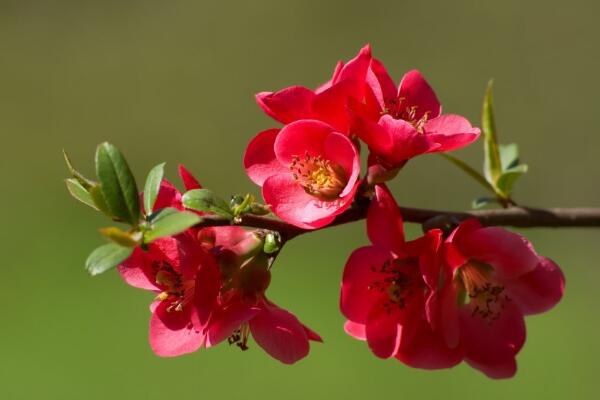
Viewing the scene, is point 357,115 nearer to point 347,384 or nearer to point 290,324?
point 290,324

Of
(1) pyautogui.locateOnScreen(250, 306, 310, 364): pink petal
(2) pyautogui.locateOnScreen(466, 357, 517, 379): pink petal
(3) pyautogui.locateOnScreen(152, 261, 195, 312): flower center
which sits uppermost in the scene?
(3) pyautogui.locateOnScreen(152, 261, 195, 312): flower center

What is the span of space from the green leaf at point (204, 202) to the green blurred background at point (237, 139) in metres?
2.99

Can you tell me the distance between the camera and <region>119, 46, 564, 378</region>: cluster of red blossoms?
0.79 meters

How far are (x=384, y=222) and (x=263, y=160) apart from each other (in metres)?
0.15

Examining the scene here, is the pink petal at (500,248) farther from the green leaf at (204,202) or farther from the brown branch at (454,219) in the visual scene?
the green leaf at (204,202)

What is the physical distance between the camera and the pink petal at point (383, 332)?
815mm

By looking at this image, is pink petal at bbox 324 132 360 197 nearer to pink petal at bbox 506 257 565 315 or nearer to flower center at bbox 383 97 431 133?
flower center at bbox 383 97 431 133

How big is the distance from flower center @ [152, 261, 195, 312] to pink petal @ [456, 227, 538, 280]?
0.79 feet

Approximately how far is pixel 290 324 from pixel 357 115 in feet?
0.62

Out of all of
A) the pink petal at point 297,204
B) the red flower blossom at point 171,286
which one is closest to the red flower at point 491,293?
the pink petal at point 297,204

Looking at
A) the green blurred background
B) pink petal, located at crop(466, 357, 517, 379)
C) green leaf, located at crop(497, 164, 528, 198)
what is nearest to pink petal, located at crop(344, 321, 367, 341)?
pink petal, located at crop(466, 357, 517, 379)

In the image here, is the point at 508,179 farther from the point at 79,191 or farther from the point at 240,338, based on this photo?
the point at 79,191

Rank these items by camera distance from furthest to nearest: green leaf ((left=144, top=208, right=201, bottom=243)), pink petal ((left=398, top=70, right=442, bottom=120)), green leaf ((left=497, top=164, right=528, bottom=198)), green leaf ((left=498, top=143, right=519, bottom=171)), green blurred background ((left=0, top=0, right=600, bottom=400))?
green blurred background ((left=0, top=0, right=600, bottom=400)) → green leaf ((left=498, top=143, right=519, bottom=171)) → green leaf ((left=497, top=164, right=528, bottom=198)) → pink petal ((left=398, top=70, right=442, bottom=120)) → green leaf ((left=144, top=208, right=201, bottom=243))

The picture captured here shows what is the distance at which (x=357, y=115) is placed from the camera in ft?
2.57
